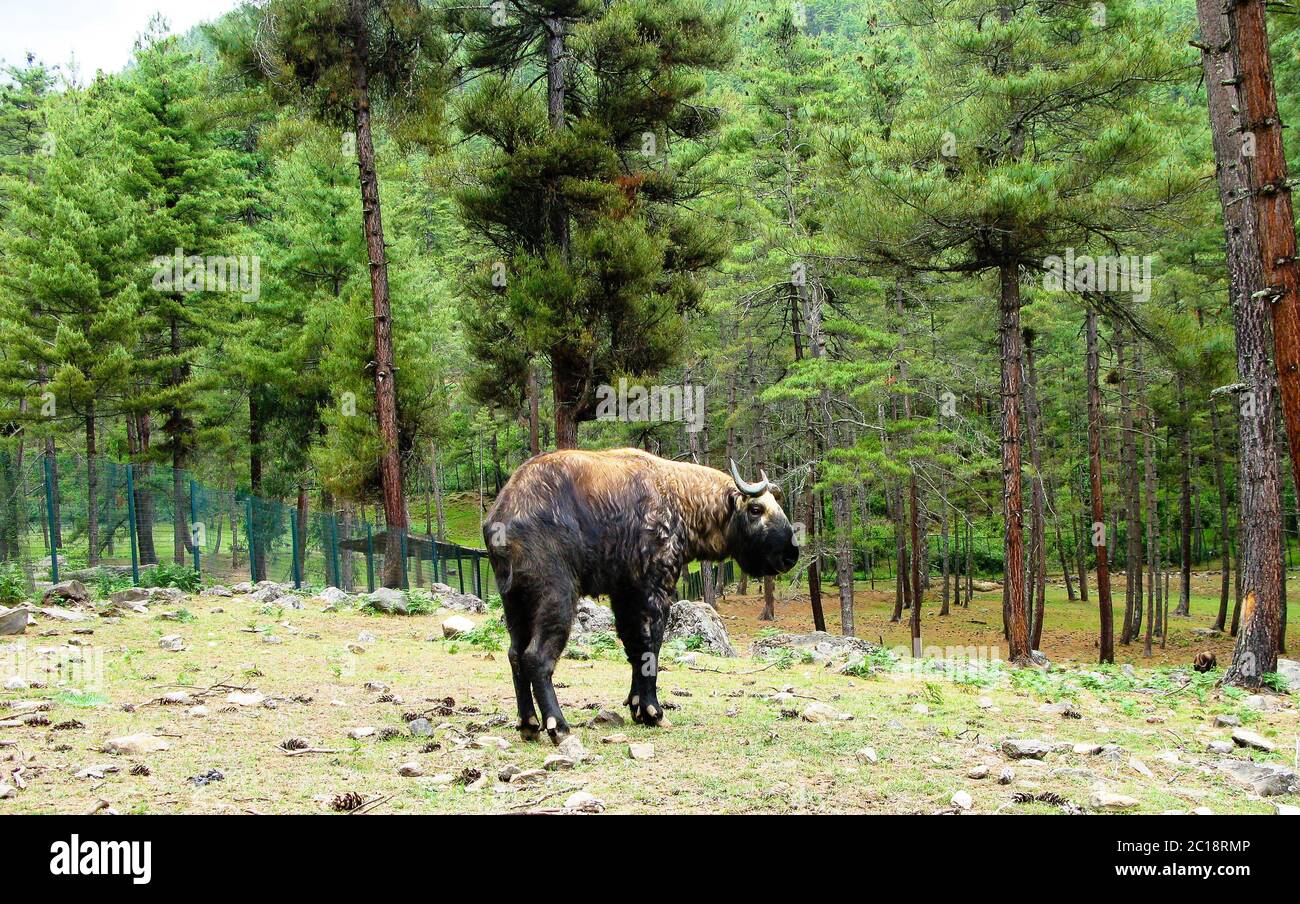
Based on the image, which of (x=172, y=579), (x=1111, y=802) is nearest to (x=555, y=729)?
(x=1111, y=802)

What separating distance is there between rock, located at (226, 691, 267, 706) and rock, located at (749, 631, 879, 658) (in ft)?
24.3

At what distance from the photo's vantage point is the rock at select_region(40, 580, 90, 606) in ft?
42.8

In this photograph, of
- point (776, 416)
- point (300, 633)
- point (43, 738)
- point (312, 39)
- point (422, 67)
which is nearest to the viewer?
point (43, 738)

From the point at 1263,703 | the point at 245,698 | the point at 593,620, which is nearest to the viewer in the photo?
the point at 245,698

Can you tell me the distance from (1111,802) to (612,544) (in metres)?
3.85

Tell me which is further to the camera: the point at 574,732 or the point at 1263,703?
the point at 1263,703

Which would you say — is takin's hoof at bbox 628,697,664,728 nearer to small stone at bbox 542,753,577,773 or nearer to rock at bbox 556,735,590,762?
rock at bbox 556,735,590,762

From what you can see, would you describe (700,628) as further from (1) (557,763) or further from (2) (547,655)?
(1) (557,763)

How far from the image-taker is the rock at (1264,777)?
5.67 m

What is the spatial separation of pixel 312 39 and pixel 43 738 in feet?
54.0

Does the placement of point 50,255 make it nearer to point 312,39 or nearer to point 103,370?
point 103,370

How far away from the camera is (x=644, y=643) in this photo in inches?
301

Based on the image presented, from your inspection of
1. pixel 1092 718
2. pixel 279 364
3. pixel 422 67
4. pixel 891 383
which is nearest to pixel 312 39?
pixel 422 67

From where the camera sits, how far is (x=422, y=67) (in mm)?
20234
